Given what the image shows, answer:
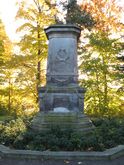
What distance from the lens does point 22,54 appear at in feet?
77.9

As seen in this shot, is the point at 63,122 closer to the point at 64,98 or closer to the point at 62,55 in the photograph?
the point at 64,98

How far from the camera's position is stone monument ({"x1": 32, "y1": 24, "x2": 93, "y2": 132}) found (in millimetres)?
11742

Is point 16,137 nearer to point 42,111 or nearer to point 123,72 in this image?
point 42,111

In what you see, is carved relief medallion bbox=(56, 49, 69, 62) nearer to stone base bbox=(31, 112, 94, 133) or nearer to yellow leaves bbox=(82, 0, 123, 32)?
stone base bbox=(31, 112, 94, 133)

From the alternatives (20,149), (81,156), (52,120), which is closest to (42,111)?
(52,120)

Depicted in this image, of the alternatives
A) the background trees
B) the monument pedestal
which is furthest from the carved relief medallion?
the background trees

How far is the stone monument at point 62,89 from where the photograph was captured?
38.5 ft

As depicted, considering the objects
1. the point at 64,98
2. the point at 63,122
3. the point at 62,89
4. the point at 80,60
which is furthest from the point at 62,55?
the point at 80,60

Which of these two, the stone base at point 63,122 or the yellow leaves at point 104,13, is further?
the yellow leaves at point 104,13

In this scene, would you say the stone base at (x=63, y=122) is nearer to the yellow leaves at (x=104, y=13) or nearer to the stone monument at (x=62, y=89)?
the stone monument at (x=62, y=89)

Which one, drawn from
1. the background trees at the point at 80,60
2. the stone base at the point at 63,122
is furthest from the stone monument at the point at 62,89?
the background trees at the point at 80,60

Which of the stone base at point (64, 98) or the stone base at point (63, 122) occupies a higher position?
the stone base at point (64, 98)

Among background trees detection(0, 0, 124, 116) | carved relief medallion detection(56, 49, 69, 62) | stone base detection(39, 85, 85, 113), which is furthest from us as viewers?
background trees detection(0, 0, 124, 116)

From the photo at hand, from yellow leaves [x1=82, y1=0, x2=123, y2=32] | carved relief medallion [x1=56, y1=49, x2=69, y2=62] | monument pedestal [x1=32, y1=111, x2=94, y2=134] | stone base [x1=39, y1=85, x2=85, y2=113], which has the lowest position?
monument pedestal [x1=32, y1=111, x2=94, y2=134]
